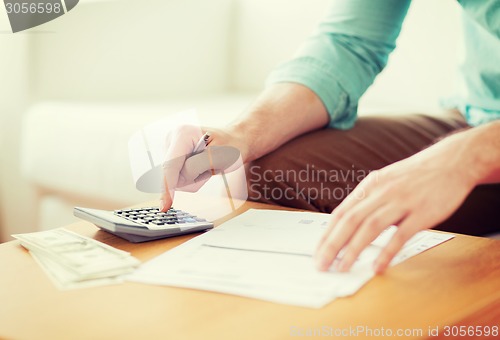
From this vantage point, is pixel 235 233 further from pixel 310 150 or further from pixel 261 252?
pixel 310 150

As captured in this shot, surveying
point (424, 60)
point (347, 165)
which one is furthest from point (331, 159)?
point (424, 60)

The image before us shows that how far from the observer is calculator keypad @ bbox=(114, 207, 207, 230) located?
0.75 meters

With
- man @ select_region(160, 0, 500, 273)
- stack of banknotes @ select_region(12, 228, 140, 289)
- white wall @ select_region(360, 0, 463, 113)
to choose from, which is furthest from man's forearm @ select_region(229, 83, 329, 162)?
white wall @ select_region(360, 0, 463, 113)

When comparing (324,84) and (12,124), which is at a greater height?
(324,84)

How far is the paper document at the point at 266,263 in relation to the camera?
1.90 feet

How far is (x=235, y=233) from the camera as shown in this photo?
2.45 ft

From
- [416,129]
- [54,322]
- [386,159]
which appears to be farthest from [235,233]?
[416,129]

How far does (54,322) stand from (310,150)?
53cm

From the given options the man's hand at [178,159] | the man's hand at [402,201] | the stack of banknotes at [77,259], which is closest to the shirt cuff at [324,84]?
the man's hand at [178,159]

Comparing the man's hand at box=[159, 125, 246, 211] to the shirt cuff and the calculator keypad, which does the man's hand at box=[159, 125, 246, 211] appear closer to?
the calculator keypad

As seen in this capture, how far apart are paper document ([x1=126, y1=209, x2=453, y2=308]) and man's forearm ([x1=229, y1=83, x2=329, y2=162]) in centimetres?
17

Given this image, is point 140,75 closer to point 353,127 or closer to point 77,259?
point 353,127

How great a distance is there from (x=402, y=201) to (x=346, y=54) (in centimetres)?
52

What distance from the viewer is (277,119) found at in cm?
98
